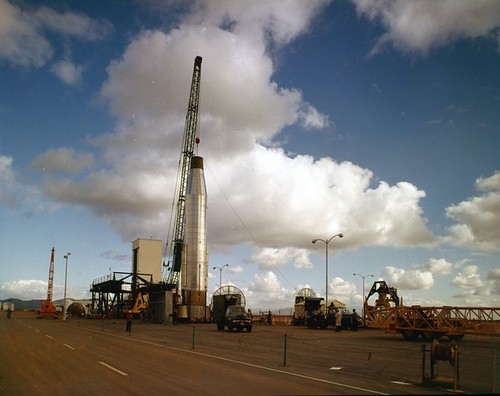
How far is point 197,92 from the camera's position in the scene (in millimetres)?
84750

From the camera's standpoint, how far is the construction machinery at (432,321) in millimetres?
27766

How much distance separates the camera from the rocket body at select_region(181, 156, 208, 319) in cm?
7325

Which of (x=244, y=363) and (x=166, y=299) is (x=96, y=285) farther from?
(x=244, y=363)

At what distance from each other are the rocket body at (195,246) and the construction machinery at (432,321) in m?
41.3

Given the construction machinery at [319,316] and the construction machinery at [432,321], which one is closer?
the construction machinery at [432,321]

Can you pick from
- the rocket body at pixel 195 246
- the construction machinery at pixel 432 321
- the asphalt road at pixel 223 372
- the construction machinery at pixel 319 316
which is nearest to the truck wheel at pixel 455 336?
the construction machinery at pixel 432 321

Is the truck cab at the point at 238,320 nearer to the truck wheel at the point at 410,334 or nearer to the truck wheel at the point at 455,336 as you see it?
the truck wheel at the point at 410,334

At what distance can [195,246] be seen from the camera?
75.8 meters

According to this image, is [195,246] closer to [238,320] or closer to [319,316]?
[319,316]

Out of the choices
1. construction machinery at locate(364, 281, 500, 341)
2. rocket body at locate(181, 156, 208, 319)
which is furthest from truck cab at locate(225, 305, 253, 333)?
rocket body at locate(181, 156, 208, 319)

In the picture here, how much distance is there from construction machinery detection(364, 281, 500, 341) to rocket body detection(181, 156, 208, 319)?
4133 cm

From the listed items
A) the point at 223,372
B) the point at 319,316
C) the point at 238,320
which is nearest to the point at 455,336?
the point at 238,320

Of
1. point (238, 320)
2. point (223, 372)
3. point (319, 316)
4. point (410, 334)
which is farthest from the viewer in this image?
point (319, 316)

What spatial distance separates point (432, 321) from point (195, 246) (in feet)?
162
